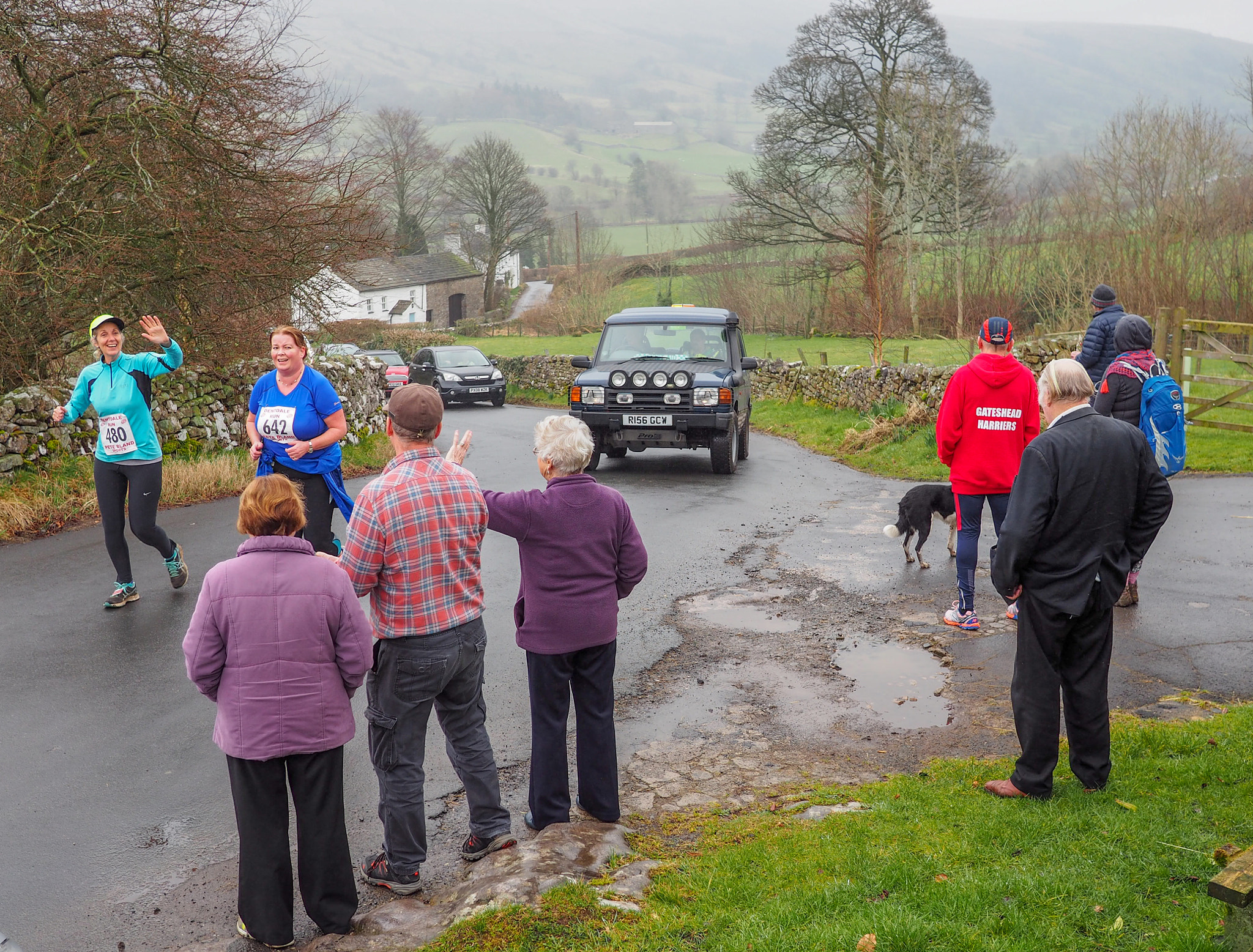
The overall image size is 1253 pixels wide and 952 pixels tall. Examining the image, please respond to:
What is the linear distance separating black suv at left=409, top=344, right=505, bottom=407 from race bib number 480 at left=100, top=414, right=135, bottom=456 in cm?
2115

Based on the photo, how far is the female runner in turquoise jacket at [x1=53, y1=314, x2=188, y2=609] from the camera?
23.5 feet

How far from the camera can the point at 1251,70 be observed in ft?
88.8

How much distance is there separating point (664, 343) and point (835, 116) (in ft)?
91.5

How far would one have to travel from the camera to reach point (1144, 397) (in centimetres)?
732

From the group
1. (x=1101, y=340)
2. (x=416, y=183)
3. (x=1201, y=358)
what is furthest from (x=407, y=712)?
(x=416, y=183)

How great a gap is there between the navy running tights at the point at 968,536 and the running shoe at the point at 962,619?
0.04 metres

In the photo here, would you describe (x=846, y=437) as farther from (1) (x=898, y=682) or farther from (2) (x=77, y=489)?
(2) (x=77, y=489)

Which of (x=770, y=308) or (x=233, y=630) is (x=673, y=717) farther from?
(x=770, y=308)

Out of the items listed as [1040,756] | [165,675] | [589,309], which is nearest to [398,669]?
[1040,756]

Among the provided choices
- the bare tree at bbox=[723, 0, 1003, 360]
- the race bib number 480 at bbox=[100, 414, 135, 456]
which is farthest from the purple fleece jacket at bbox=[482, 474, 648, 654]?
the bare tree at bbox=[723, 0, 1003, 360]

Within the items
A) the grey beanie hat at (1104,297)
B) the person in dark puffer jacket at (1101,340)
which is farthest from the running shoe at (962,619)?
the grey beanie hat at (1104,297)

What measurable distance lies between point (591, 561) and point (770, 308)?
38514mm

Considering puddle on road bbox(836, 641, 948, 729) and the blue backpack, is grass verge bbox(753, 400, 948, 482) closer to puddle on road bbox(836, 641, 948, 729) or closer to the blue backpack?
the blue backpack

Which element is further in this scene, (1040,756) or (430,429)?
(1040,756)
